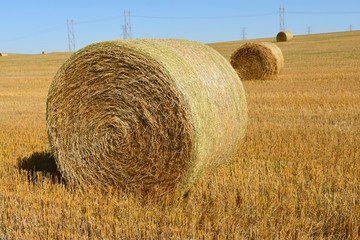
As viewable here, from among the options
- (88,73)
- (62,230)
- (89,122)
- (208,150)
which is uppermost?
(88,73)

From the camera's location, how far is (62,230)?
13.0ft

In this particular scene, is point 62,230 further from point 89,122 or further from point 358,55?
point 358,55

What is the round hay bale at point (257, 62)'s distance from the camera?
16797mm

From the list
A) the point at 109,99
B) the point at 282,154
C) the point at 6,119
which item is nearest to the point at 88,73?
the point at 109,99

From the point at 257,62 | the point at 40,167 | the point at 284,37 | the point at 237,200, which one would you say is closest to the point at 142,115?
the point at 237,200

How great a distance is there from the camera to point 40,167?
243 inches

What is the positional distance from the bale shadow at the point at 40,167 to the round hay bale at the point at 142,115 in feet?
1.48

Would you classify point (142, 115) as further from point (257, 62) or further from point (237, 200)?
point (257, 62)

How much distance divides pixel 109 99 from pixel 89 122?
0.43 metres

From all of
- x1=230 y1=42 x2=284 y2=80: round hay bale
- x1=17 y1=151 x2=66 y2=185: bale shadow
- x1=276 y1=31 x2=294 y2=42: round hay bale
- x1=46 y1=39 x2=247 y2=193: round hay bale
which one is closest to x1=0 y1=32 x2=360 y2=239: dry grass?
x1=17 y1=151 x2=66 y2=185: bale shadow

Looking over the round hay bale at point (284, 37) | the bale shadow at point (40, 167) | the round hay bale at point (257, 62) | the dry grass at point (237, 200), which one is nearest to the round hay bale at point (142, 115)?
A: the dry grass at point (237, 200)

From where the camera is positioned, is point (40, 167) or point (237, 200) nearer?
point (237, 200)

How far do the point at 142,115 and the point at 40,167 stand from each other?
7.74 feet

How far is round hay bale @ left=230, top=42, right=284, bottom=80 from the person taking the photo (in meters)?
16.8
